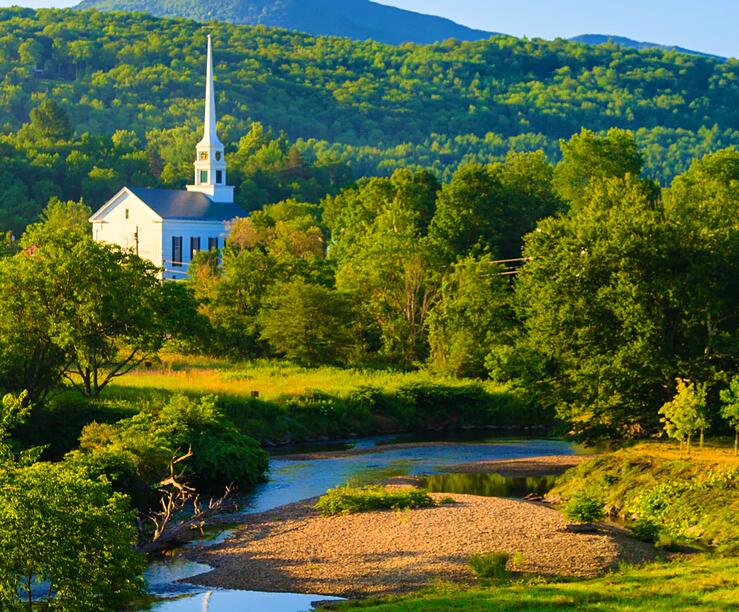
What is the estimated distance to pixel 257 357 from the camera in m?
79.2

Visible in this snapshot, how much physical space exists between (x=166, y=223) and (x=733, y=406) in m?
78.9

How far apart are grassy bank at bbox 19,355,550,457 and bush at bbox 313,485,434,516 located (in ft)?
41.5

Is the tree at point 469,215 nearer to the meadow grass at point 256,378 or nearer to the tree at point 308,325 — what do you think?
the tree at point 308,325

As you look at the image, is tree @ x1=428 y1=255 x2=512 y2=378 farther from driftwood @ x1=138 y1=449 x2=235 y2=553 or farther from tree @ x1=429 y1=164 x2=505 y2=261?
driftwood @ x1=138 y1=449 x2=235 y2=553

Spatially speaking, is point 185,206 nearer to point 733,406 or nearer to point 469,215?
point 469,215

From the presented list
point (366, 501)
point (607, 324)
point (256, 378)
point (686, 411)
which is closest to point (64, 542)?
point (366, 501)

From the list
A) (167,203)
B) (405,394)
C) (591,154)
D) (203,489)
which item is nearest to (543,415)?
(405,394)

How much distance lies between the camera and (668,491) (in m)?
41.0

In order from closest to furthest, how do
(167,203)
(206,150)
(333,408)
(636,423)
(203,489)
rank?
1. (203,489)
2. (636,423)
3. (333,408)
4. (167,203)
5. (206,150)

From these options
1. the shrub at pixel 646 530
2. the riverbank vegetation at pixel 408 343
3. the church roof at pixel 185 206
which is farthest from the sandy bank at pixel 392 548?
the church roof at pixel 185 206

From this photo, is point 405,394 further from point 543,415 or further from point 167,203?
point 167,203

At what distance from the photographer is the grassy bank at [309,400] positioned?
188 feet

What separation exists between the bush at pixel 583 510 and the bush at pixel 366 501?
15.7 feet

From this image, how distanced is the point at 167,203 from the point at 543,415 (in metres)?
61.4
